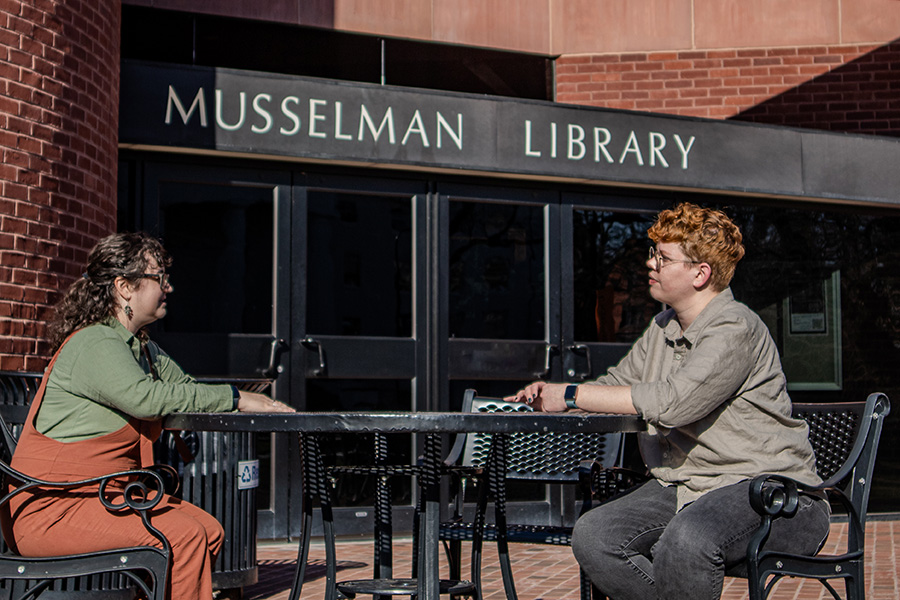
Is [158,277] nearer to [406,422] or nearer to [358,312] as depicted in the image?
[406,422]

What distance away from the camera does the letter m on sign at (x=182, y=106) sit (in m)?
6.46

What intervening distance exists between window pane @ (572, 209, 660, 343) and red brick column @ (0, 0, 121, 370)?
3514 millimetres

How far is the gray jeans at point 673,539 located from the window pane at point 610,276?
4.44 m

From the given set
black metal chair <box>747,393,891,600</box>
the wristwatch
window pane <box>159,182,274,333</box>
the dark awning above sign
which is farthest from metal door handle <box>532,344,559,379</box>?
the wristwatch

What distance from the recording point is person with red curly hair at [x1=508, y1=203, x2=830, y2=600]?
2.95 m

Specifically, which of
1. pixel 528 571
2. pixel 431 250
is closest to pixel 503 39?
pixel 431 250

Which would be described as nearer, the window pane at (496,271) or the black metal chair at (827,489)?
the black metal chair at (827,489)

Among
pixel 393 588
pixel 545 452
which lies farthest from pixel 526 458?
pixel 393 588

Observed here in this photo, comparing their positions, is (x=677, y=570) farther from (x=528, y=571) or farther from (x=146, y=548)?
(x=528, y=571)

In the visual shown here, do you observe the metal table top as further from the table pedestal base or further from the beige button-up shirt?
the table pedestal base

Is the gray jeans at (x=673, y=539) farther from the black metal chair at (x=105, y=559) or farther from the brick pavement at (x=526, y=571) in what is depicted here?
the brick pavement at (x=526, y=571)

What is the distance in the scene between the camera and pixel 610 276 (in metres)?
7.96

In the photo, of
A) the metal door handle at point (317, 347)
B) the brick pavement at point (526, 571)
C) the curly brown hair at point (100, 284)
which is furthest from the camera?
the metal door handle at point (317, 347)

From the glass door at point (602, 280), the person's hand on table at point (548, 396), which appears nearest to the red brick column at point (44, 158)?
the person's hand on table at point (548, 396)
